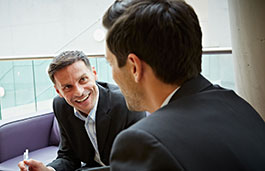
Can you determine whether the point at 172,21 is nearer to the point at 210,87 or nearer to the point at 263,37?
the point at 210,87

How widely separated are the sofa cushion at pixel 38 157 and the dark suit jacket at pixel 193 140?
200 centimetres

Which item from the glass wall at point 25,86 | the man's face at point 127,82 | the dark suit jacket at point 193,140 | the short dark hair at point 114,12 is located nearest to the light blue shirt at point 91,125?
the man's face at point 127,82

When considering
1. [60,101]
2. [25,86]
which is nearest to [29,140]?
[60,101]

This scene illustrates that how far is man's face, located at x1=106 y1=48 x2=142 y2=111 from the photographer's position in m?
0.96

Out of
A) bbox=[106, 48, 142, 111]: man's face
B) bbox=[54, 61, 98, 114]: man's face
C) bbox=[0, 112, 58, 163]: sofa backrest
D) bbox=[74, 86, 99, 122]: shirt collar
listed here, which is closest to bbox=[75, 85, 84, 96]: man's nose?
bbox=[54, 61, 98, 114]: man's face

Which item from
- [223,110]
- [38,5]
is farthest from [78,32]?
[223,110]

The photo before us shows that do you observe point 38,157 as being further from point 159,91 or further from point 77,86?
point 159,91

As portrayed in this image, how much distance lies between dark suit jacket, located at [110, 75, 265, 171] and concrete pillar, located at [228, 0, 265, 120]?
0.57 metres

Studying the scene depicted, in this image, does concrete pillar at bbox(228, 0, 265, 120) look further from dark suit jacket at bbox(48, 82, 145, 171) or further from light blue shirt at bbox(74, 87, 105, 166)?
light blue shirt at bbox(74, 87, 105, 166)

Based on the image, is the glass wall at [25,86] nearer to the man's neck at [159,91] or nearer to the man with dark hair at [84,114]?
the man with dark hair at [84,114]

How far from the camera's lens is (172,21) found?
86 centimetres

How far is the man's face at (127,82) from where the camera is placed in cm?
96

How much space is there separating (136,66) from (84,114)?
39.9 inches

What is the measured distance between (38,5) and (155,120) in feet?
22.4
